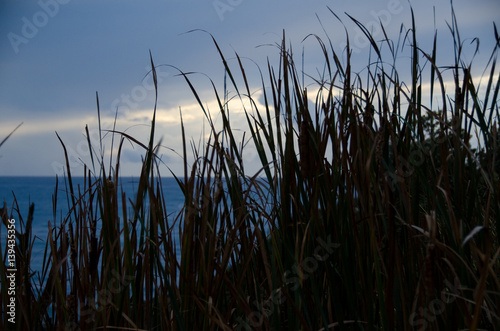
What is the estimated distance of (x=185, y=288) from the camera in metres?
1.26

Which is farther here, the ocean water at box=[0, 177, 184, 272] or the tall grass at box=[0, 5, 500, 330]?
the ocean water at box=[0, 177, 184, 272]

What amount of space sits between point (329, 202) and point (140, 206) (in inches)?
21.0

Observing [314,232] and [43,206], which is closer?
[314,232]

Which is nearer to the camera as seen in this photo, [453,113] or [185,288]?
[185,288]

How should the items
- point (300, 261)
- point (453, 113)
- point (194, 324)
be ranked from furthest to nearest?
point (453, 113), point (194, 324), point (300, 261)

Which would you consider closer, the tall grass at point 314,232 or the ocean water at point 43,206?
the tall grass at point 314,232

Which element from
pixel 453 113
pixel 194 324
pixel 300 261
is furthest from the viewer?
pixel 453 113

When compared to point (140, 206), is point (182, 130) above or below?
above

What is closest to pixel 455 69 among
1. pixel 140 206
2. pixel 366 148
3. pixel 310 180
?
pixel 366 148

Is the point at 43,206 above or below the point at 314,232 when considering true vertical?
below

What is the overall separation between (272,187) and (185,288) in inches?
14.7

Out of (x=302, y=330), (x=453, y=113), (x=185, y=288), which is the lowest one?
(x=302, y=330)

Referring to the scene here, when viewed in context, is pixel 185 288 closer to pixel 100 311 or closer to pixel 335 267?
pixel 100 311

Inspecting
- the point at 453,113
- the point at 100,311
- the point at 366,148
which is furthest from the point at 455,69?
the point at 100,311
